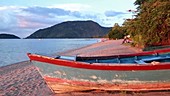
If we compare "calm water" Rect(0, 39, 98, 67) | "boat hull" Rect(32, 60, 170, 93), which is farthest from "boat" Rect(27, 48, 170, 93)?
"calm water" Rect(0, 39, 98, 67)

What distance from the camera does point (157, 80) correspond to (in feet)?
28.6

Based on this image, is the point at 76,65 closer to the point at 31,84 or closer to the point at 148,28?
the point at 31,84

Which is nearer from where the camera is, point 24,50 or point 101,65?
point 101,65

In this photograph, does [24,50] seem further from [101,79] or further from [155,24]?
Answer: [101,79]

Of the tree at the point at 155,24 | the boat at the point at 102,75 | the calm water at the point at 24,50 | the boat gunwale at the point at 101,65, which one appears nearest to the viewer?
the boat gunwale at the point at 101,65

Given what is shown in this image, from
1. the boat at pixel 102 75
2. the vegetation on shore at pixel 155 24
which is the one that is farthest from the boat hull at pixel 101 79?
the vegetation on shore at pixel 155 24

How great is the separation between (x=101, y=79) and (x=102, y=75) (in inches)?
5.6

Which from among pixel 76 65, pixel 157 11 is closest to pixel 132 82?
pixel 76 65

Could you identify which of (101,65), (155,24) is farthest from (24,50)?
(101,65)

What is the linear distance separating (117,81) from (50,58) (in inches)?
85.8

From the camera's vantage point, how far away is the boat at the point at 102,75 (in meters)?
8.59

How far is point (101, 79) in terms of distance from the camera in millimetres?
8977

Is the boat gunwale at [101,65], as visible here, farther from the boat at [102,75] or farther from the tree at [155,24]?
the tree at [155,24]

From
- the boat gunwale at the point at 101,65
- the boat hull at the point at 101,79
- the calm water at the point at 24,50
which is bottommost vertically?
the calm water at the point at 24,50
